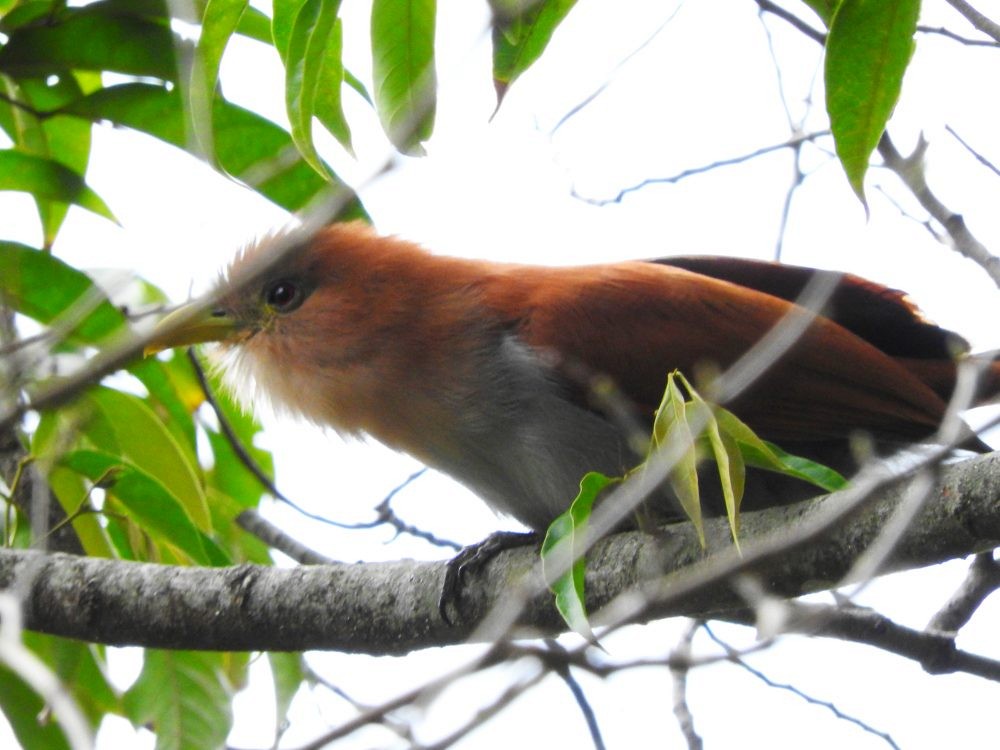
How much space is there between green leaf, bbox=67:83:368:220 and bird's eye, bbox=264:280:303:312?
0.65 meters

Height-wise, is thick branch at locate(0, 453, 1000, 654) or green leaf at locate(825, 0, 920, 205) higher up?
green leaf at locate(825, 0, 920, 205)

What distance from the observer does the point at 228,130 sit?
9.82 feet

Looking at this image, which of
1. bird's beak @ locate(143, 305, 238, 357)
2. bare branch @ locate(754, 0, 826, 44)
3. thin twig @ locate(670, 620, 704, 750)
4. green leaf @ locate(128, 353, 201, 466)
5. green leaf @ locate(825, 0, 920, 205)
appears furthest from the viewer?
green leaf @ locate(128, 353, 201, 466)

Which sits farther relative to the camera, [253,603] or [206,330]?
[206,330]

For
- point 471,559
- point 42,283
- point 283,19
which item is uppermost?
point 283,19

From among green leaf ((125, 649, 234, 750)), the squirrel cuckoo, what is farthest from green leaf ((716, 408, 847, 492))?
green leaf ((125, 649, 234, 750))

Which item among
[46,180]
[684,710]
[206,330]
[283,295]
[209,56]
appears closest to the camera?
[209,56]

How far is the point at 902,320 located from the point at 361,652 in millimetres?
1772

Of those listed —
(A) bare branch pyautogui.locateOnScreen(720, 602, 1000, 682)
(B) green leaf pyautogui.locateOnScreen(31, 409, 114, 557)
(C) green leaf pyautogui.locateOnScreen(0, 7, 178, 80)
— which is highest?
(C) green leaf pyautogui.locateOnScreen(0, 7, 178, 80)

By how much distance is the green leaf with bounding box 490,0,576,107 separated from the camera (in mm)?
1817

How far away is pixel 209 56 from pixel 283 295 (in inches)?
69.8

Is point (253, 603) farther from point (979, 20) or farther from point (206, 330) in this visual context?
point (979, 20)

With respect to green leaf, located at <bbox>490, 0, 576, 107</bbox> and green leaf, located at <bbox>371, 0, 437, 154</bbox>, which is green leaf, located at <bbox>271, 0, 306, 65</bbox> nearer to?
green leaf, located at <bbox>371, 0, 437, 154</bbox>

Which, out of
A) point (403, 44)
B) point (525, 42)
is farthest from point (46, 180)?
point (525, 42)
